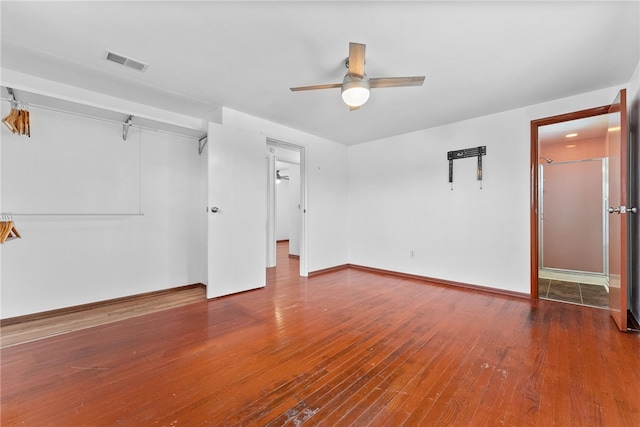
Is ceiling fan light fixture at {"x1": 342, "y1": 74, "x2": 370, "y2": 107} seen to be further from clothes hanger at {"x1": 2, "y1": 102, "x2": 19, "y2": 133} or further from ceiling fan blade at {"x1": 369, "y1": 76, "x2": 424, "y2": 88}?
clothes hanger at {"x1": 2, "y1": 102, "x2": 19, "y2": 133}

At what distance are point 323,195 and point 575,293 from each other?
395cm

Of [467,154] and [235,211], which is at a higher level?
[467,154]

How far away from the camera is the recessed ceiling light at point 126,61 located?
2304 millimetres

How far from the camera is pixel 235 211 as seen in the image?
3.57 m

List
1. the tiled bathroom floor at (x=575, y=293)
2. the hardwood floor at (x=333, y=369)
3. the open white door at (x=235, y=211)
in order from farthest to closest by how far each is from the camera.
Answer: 1. the open white door at (x=235, y=211)
2. the tiled bathroom floor at (x=575, y=293)
3. the hardwood floor at (x=333, y=369)

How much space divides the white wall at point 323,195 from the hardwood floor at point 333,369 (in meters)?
1.87

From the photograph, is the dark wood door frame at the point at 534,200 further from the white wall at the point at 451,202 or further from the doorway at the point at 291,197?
the doorway at the point at 291,197

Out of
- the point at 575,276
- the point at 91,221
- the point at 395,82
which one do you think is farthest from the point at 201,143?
the point at 575,276

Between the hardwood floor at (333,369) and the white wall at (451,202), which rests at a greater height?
the white wall at (451,202)

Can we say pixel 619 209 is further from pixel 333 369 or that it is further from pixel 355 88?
pixel 333 369

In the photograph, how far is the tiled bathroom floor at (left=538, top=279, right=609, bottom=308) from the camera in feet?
10.6

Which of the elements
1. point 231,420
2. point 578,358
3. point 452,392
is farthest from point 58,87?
point 578,358

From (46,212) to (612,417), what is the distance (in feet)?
15.9

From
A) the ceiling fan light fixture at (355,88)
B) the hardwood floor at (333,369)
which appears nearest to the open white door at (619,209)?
the hardwood floor at (333,369)
